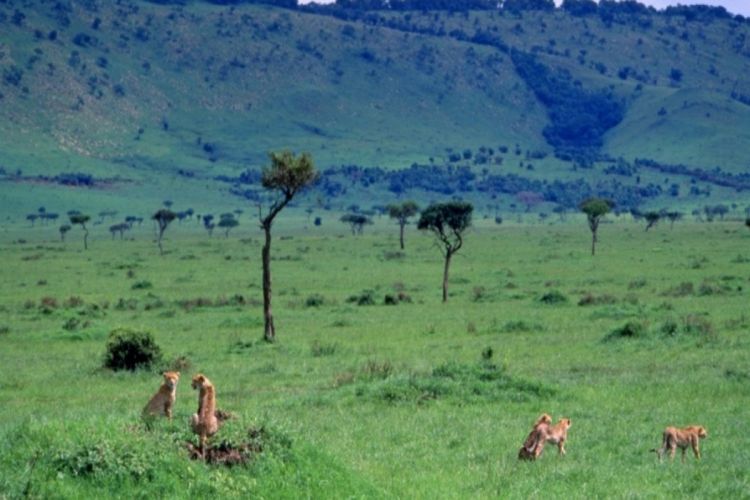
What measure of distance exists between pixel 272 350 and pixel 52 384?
7.72 metres

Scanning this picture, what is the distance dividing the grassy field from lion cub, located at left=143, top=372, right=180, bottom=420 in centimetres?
22

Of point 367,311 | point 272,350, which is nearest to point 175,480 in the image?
point 272,350

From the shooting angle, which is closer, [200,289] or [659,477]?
[659,477]

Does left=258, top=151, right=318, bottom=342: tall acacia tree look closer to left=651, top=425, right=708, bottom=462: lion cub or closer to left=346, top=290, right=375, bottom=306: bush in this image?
left=346, top=290, right=375, bottom=306: bush

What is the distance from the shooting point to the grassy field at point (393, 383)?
12961 millimetres

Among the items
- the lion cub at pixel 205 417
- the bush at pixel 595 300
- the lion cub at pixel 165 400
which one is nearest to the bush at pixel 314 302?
the bush at pixel 595 300

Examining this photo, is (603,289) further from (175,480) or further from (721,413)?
(175,480)

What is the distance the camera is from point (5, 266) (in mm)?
81875

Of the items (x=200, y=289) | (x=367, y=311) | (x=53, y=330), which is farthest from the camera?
(x=200, y=289)

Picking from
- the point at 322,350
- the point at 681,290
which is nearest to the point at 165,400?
the point at 322,350

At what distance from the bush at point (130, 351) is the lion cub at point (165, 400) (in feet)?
47.0

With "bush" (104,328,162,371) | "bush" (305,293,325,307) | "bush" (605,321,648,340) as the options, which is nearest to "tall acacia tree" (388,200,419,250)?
"bush" (305,293,325,307)

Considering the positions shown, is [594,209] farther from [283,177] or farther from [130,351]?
[130,351]

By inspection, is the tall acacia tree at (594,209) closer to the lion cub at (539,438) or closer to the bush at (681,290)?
the bush at (681,290)
